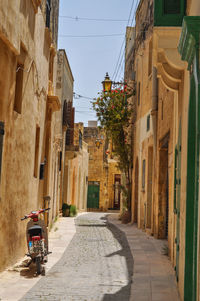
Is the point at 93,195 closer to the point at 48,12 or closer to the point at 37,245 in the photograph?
the point at 48,12

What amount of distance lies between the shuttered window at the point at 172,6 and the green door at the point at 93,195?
3124 centimetres

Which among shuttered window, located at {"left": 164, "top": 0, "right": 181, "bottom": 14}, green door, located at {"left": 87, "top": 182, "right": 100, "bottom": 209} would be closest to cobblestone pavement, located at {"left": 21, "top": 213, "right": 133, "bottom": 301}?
shuttered window, located at {"left": 164, "top": 0, "right": 181, "bottom": 14}

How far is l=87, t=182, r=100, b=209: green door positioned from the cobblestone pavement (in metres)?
25.7

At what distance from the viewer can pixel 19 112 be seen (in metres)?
8.33

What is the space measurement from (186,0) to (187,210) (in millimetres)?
3206

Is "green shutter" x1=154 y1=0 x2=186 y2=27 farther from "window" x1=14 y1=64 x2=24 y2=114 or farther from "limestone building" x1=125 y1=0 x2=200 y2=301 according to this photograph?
"window" x1=14 y1=64 x2=24 y2=114

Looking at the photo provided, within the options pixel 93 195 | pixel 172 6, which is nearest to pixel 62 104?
pixel 172 6

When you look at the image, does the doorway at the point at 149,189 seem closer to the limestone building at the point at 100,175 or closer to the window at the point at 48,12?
the window at the point at 48,12

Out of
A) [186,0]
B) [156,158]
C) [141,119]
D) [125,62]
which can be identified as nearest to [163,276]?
[186,0]

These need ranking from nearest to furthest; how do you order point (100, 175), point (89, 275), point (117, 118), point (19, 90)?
point (89, 275) < point (19, 90) < point (117, 118) < point (100, 175)

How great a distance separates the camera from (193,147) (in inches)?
209

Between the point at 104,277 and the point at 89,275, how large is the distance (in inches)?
11.7

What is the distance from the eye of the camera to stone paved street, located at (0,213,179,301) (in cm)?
596

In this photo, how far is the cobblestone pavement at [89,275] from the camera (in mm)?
5988
